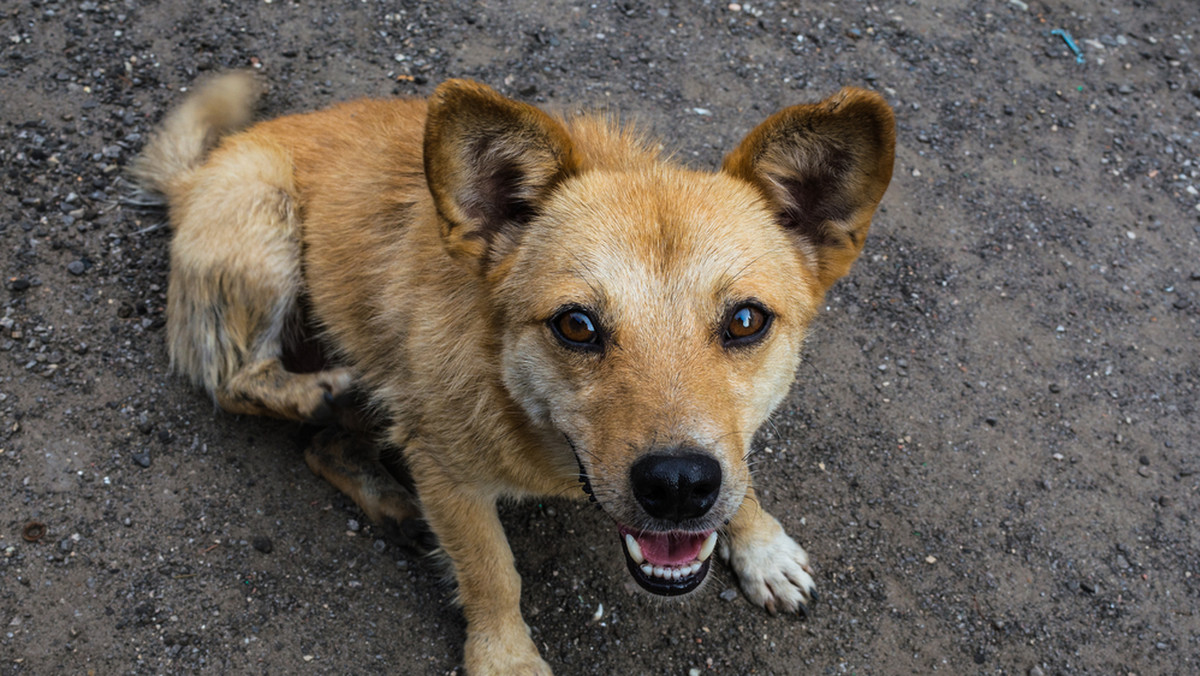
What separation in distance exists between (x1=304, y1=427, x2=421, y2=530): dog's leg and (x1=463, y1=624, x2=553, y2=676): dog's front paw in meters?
0.66

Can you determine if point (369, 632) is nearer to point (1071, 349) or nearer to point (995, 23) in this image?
point (1071, 349)

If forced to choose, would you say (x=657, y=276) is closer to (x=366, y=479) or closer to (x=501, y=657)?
(x=501, y=657)

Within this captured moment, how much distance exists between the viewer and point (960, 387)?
14.7 feet

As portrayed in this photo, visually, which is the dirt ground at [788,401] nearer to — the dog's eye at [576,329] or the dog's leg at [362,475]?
the dog's leg at [362,475]

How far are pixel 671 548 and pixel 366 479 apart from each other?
1.62 metres

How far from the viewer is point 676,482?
7.58 feet

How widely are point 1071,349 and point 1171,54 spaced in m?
3.20

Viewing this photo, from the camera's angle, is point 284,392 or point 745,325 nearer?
point 745,325

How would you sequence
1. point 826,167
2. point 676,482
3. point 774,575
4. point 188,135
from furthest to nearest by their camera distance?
point 188,135 → point 774,575 → point 826,167 → point 676,482

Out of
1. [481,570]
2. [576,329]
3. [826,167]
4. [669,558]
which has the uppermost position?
[826,167]

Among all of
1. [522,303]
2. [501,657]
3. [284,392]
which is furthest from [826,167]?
[284,392]

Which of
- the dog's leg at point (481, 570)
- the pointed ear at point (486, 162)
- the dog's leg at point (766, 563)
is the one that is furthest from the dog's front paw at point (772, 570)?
the pointed ear at point (486, 162)

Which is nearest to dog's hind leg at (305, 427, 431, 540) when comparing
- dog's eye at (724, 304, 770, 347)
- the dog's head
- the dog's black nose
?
the dog's head

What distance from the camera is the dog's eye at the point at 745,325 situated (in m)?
2.66
